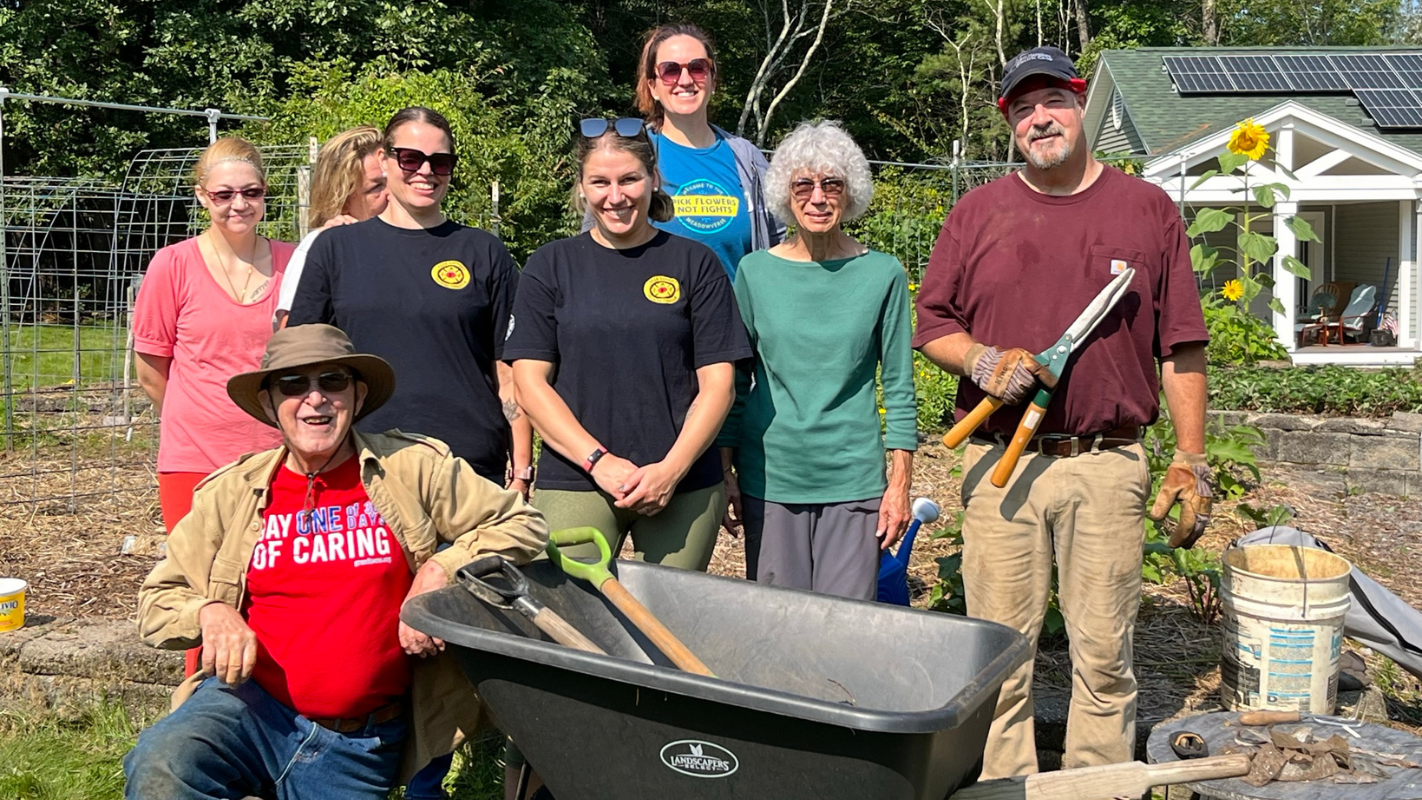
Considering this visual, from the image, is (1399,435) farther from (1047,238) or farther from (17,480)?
(17,480)

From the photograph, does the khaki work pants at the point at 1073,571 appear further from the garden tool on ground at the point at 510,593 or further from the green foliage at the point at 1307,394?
the green foliage at the point at 1307,394

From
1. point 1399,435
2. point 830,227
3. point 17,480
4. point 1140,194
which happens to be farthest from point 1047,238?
point 17,480

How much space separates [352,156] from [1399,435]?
23.7ft

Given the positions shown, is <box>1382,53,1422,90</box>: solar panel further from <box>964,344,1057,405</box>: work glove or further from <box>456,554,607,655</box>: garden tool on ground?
<box>456,554,607,655</box>: garden tool on ground

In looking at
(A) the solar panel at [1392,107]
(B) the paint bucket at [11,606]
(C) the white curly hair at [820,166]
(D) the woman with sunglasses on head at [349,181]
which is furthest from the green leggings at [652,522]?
(A) the solar panel at [1392,107]

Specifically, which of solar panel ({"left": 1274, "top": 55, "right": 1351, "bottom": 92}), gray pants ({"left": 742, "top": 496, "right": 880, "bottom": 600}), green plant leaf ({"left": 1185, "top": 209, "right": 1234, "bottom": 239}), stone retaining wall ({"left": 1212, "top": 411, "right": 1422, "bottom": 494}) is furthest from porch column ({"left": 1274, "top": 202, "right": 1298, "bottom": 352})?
gray pants ({"left": 742, "top": 496, "right": 880, "bottom": 600})

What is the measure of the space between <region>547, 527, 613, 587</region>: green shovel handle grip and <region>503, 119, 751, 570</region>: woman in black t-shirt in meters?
0.27

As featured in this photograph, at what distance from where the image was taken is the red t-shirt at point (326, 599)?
2867mm

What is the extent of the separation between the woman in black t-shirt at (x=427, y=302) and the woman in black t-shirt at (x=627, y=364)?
157 millimetres

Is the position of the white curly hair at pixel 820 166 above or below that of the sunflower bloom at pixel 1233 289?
below

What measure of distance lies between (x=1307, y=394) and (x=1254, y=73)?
1155cm

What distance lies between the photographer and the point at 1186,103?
777 inches

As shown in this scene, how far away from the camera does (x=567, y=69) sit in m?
22.4

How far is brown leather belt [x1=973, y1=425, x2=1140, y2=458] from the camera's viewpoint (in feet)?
11.3
